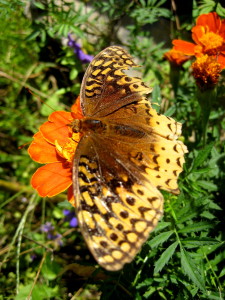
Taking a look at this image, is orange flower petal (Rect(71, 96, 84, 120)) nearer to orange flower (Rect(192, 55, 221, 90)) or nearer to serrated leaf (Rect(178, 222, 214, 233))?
orange flower (Rect(192, 55, 221, 90))

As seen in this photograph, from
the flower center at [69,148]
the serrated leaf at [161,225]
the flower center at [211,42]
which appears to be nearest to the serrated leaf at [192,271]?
the serrated leaf at [161,225]

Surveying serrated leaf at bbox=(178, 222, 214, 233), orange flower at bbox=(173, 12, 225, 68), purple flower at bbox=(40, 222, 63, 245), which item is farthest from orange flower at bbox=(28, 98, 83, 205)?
purple flower at bbox=(40, 222, 63, 245)

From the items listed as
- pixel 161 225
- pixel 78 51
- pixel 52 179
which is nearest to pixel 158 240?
pixel 161 225

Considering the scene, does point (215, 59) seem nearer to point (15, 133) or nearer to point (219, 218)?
point (219, 218)

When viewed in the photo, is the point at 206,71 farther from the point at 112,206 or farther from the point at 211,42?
the point at 112,206

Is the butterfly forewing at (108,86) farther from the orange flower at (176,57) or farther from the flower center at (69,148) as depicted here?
the orange flower at (176,57)

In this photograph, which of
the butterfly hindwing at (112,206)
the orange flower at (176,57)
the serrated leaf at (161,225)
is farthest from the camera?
the orange flower at (176,57)

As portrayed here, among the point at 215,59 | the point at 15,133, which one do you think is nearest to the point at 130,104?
the point at 215,59
